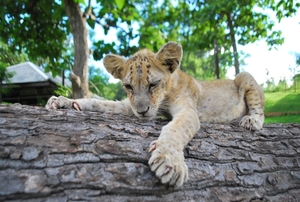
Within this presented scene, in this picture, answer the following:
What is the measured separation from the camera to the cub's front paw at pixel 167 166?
2.01m

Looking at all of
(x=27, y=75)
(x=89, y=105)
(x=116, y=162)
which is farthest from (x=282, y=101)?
(x=27, y=75)

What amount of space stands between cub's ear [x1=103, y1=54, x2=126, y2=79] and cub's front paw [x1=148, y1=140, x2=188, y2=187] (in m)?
1.76

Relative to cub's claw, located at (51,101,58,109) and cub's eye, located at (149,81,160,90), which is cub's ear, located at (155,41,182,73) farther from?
cub's claw, located at (51,101,58,109)

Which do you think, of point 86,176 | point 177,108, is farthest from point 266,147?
point 86,176

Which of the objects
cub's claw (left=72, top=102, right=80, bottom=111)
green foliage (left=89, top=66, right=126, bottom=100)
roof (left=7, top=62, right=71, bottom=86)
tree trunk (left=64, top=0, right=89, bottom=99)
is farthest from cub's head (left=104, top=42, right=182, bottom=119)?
roof (left=7, top=62, right=71, bottom=86)

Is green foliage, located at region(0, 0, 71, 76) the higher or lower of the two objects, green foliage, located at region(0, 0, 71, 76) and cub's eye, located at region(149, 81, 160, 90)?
the higher

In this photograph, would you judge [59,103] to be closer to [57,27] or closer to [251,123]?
[251,123]

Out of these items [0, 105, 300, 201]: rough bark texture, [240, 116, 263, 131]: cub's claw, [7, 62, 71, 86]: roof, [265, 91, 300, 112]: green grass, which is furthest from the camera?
[7, 62, 71, 86]: roof

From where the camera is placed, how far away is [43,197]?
1.69 meters

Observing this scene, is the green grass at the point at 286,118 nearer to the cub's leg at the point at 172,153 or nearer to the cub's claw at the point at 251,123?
the cub's claw at the point at 251,123

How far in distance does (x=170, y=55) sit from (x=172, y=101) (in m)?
0.65

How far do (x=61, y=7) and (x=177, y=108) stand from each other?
16.7ft

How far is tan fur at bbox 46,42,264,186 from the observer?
2.24 meters

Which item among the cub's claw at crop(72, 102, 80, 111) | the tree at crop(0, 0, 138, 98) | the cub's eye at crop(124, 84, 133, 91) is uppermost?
the tree at crop(0, 0, 138, 98)
